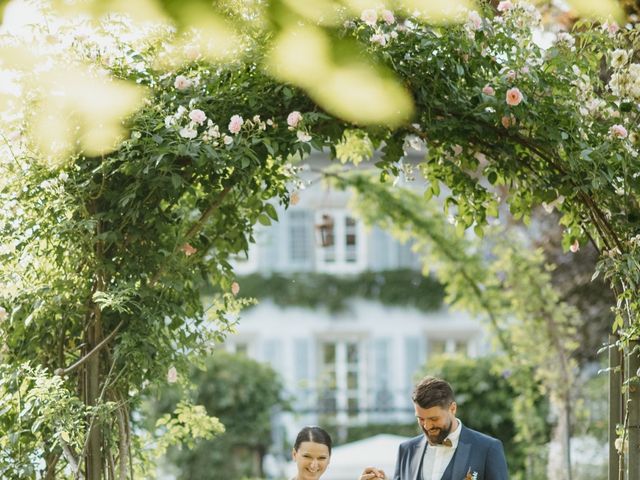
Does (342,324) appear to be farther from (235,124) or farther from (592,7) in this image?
(592,7)

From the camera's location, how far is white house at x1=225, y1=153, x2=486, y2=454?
1880 centimetres

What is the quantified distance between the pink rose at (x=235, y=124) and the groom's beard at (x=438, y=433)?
134 cm

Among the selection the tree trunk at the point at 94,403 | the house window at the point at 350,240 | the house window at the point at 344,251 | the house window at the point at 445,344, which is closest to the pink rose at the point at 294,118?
the tree trunk at the point at 94,403

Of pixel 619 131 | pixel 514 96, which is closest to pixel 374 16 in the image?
pixel 514 96

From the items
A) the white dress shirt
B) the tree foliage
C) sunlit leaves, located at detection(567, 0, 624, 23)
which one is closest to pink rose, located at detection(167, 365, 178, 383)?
the white dress shirt

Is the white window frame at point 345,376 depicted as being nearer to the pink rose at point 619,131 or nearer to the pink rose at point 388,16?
the pink rose at point 619,131

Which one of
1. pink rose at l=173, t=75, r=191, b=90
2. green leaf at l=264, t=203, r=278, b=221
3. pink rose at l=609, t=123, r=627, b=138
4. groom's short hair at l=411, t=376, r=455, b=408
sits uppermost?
pink rose at l=173, t=75, r=191, b=90

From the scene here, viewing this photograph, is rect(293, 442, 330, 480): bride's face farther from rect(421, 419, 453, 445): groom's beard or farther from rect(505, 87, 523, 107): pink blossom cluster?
rect(505, 87, 523, 107): pink blossom cluster

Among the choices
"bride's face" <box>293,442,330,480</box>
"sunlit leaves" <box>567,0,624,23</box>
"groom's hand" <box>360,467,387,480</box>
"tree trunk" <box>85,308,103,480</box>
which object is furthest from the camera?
"tree trunk" <box>85,308,103,480</box>

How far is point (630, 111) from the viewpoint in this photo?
15.0 ft

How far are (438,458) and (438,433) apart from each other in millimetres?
131

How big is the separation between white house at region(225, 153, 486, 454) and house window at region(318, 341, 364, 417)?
0.02 metres

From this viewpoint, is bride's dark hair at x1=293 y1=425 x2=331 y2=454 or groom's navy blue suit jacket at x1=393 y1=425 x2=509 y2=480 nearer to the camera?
groom's navy blue suit jacket at x1=393 y1=425 x2=509 y2=480

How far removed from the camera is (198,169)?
452 cm
